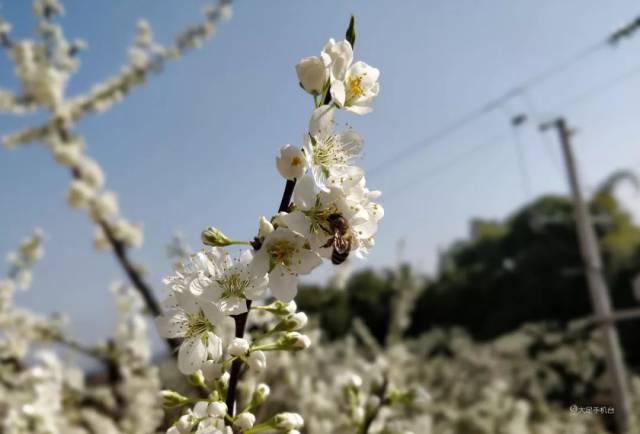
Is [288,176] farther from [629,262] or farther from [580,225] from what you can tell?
[629,262]

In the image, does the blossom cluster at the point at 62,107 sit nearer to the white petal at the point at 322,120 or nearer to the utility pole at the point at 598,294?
the white petal at the point at 322,120

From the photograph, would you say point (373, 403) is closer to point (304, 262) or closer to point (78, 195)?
point (304, 262)

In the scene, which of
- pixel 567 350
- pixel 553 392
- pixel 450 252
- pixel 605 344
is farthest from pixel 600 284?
pixel 450 252

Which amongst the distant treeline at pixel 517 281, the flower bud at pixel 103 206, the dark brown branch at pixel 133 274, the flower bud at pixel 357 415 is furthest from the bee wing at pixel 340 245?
the distant treeline at pixel 517 281

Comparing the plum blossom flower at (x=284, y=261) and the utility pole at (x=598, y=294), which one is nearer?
the plum blossom flower at (x=284, y=261)

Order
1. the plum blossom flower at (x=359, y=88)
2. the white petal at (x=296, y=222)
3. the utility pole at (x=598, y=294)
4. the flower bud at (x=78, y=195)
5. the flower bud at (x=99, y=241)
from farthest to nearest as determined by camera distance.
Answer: the utility pole at (x=598, y=294)
the flower bud at (x=99, y=241)
the flower bud at (x=78, y=195)
the plum blossom flower at (x=359, y=88)
the white petal at (x=296, y=222)

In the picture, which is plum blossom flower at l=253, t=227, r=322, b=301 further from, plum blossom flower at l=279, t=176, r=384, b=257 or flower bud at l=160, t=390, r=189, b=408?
flower bud at l=160, t=390, r=189, b=408

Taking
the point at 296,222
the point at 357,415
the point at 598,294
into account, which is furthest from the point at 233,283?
the point at 598,294
